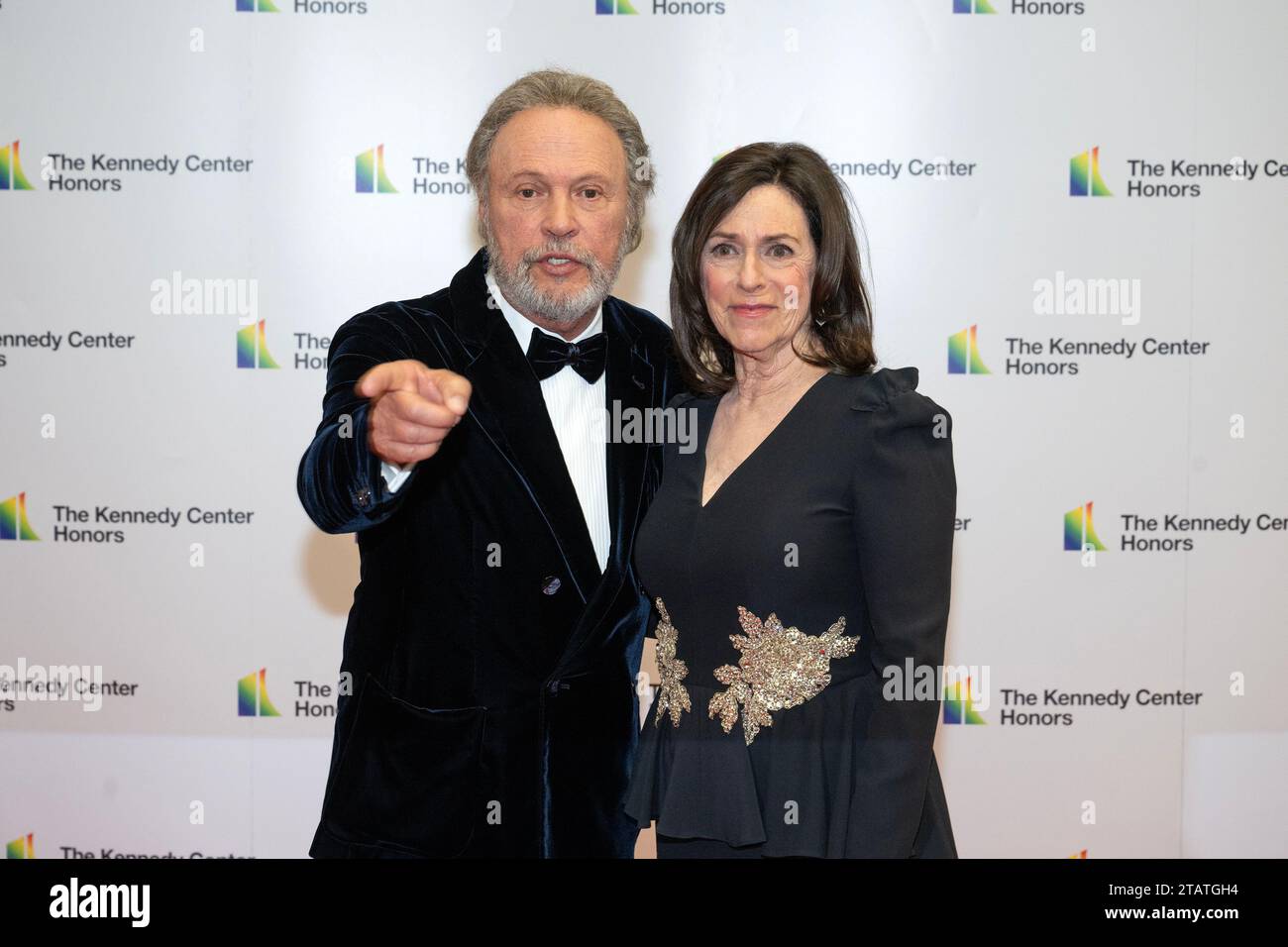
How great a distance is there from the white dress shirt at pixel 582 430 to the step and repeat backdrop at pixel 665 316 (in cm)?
139

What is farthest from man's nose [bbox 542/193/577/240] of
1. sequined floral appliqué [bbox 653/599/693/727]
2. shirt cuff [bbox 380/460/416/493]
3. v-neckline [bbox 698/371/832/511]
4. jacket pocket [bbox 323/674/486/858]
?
jacket pocket [bbox 323/674/486/858]

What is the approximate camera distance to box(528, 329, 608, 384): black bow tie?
2141mm

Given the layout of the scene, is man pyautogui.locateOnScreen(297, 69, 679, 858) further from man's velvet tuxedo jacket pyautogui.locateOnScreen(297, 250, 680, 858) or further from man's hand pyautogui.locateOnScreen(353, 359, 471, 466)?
man's hand pyautogui.locateOnScreen(353, 359, 471, 466)

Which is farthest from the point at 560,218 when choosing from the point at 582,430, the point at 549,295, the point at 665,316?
the point at 665,316

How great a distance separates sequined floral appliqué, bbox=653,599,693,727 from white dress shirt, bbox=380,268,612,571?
0.56ft

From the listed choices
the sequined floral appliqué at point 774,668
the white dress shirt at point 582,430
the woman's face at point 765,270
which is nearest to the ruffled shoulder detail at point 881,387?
the woman's face at point 765,270

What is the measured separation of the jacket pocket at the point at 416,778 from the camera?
203 cm

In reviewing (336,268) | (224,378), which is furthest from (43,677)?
(336,268)

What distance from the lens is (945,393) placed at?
3.56 metres

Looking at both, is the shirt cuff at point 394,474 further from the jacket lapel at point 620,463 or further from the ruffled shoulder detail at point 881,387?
the ruffled shoulder detail at point 881,387

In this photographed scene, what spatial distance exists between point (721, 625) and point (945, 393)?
73.5 inches

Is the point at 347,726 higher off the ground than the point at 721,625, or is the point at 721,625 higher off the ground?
the point at 721,625

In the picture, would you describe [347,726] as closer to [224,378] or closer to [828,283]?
[828,283]

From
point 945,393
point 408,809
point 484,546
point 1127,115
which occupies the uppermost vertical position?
point 1127,115
